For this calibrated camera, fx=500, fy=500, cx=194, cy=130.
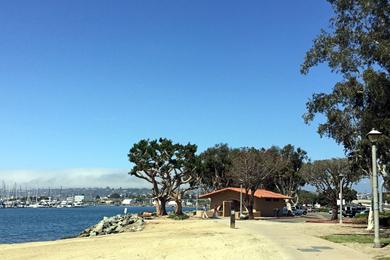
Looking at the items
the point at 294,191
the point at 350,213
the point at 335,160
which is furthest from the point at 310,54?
the point at 294,191

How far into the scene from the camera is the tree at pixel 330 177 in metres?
62.5

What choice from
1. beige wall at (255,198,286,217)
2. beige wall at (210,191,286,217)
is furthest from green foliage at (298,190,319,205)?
beige wall at (210,191,286,217)

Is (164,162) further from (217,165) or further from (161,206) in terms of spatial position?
(217,165)

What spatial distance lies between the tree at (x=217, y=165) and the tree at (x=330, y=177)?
59.9 feet

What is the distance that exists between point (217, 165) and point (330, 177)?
24507 mm

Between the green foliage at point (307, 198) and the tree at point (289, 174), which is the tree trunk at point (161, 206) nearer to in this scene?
the tree at point (289, 174)

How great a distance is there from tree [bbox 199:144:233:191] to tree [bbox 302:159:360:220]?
18261mm

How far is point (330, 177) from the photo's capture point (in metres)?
64.2

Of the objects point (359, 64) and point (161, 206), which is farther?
point (161, 206)

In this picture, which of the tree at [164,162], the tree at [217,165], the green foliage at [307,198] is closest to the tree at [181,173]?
the tree at [164,162]

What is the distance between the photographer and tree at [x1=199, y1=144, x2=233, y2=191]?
83875 millimetres

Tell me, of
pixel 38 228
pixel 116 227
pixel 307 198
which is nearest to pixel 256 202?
pixel 116 227

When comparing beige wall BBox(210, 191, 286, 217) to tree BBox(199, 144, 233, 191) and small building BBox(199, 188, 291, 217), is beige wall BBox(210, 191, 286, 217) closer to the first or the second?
small building BBox(199, 188, 291, 217)

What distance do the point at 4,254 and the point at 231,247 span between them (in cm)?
1099
